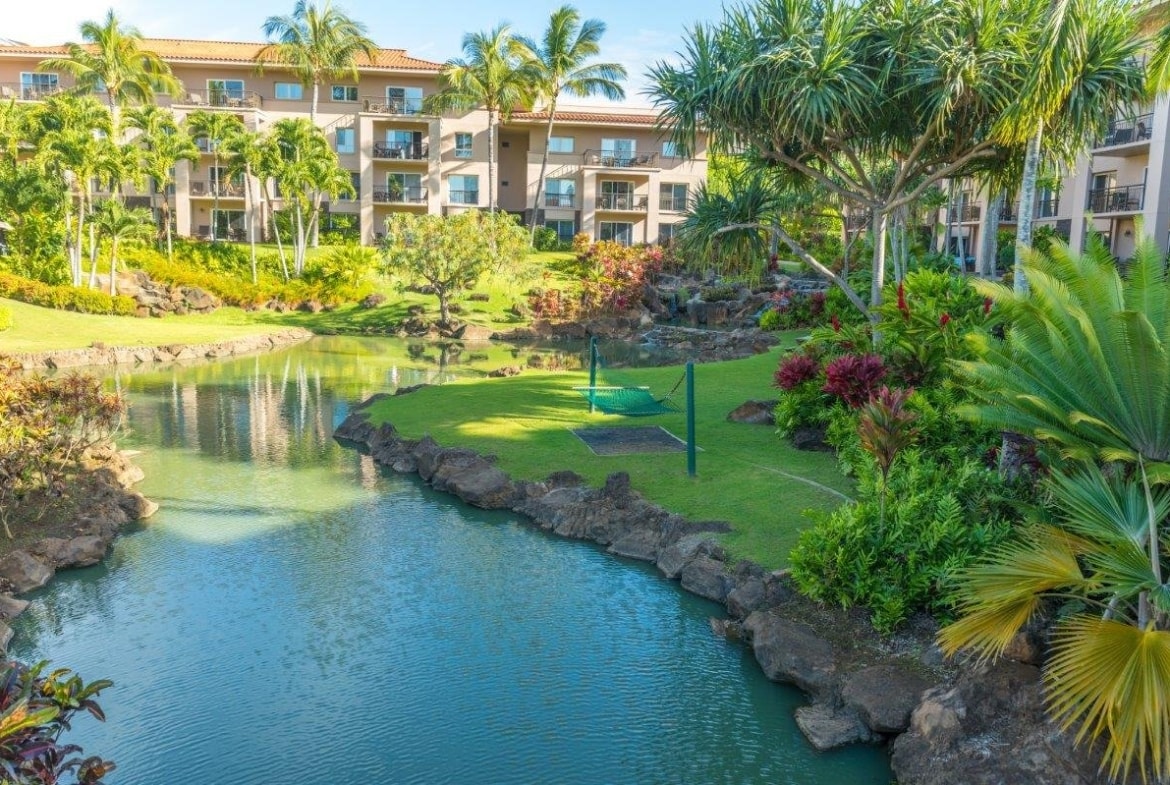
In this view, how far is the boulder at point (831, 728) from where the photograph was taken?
27.8 feet

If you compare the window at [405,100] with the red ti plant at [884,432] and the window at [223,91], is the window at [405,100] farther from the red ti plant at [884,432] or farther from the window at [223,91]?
the red ti plant at [884,432]

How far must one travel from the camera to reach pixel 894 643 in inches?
368

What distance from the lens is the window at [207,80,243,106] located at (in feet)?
170

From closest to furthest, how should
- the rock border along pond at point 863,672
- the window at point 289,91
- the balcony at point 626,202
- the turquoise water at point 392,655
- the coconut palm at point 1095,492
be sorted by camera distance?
the coconut palm at point 1095,492
the rock border along pond at point 863,672
the turquoise water at point 392,655
the window at point 289,91
the balcony at point 626,202

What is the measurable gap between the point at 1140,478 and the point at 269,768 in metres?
7.29

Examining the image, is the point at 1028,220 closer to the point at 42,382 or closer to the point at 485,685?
the point at 485,685

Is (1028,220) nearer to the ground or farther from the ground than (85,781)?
farther from the ground

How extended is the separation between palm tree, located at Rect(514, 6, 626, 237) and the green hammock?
3262 centimetres

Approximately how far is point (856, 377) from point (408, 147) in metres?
41.9

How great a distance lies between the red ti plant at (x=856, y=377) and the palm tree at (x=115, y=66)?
137 feet

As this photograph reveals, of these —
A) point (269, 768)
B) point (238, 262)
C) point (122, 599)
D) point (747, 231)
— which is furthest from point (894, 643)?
point (238, 262)

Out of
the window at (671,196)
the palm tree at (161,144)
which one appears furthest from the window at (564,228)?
the palm tree at (161,144)

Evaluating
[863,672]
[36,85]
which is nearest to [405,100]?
[36,85]

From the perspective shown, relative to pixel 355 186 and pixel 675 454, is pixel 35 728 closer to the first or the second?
pixel 675 454
